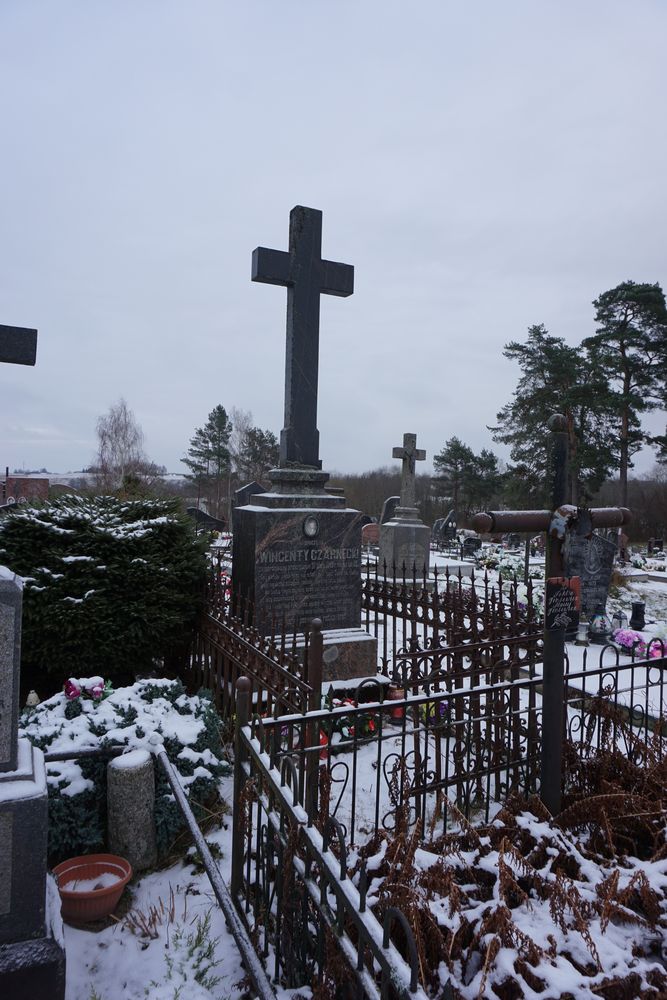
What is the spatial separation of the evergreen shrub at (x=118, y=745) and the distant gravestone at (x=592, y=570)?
24.0 feet

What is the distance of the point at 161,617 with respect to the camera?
553cm

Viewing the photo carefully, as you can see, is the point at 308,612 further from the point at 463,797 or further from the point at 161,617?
the point at 463,797

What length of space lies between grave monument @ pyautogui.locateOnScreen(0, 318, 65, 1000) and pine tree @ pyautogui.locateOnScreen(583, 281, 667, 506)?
29.7 meters

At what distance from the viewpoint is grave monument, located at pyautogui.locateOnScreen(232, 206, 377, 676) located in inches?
232

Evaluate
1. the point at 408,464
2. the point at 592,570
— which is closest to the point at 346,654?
the point at 592,570

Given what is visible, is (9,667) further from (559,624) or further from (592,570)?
(592,570)

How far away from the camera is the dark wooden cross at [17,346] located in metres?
3.04

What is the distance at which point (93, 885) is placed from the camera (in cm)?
299

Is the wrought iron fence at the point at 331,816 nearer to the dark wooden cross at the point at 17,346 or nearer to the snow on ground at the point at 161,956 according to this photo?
the snow on ground at the point at 161,956

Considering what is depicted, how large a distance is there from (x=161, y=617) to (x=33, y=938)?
3.22 m

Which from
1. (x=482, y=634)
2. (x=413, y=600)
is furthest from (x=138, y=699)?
(x=413, y=600)

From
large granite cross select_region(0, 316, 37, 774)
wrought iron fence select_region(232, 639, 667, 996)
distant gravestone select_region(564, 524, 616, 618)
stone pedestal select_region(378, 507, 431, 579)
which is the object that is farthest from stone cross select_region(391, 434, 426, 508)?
large granite cross select_region(0, 316, 37, 774)

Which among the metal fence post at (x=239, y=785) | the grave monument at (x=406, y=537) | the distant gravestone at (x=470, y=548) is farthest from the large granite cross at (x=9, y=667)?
the distant gravestone at (x=470, y=548)

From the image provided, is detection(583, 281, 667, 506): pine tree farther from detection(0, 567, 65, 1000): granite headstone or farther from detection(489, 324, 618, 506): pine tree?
detection(0, 567, 65, 1000): granite headstone
